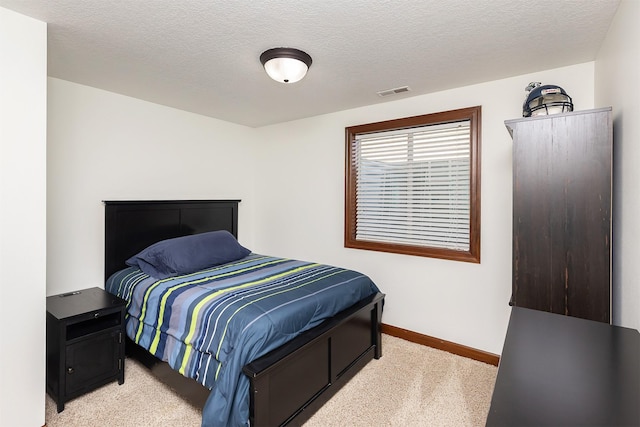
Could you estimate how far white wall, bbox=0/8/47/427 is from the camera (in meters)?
1.79

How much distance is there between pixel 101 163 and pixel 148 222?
68cm

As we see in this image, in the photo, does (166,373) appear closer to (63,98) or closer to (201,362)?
(201,362)

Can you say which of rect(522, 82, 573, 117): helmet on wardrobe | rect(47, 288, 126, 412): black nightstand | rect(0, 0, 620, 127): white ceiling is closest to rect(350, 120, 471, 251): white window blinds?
rect(0, 0, 620, 127): white ceiling

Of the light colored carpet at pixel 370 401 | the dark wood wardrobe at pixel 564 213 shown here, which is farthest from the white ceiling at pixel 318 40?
the light colored carpet at pixel 370 401

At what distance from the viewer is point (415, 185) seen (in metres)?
3.23

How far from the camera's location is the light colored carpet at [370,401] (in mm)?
2096

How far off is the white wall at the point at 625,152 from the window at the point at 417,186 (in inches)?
40.5

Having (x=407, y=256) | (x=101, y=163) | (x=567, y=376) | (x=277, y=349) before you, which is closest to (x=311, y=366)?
(x=277, y=349)

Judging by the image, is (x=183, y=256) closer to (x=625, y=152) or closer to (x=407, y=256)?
(x=407, y=256)

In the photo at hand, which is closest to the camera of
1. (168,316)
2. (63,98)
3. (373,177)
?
(168,316)

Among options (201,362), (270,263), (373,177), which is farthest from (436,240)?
(201,362)

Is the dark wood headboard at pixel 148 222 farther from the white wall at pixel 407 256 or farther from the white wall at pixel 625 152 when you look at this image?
the white wall at pixel 625 152

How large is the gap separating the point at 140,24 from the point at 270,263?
7.09 feet

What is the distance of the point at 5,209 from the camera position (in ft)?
5.86
